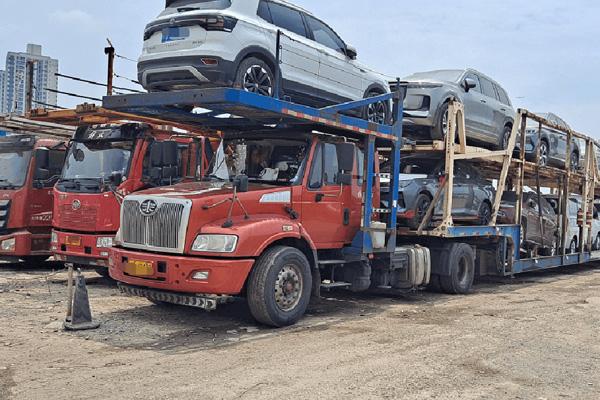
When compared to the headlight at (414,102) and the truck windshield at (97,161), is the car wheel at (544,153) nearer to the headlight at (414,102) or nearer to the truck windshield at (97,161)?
the headlight at (414,102)

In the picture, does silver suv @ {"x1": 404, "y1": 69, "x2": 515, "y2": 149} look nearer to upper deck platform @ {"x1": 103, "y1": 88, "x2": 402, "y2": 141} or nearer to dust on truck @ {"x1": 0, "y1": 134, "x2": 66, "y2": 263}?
upper deck platform @ {"x1": 103, "y1": 88, "x2": 402, "y2": 141}

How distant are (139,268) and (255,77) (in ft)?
9.40

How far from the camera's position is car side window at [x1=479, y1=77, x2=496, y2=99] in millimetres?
12781

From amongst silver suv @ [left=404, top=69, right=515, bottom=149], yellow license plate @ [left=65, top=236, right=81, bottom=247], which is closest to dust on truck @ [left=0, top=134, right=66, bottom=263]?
yellow license plate @ [left=65, top=236, right=81, bottom=247]

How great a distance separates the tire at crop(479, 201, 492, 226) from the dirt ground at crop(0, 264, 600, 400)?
7.87 feet

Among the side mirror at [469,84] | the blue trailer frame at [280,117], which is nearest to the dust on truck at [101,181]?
the blue trailer frame at [280,117]

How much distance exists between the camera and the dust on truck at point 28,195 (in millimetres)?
11266

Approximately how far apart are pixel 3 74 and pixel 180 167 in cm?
1872

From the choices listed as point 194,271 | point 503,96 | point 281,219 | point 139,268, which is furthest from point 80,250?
point 503,96

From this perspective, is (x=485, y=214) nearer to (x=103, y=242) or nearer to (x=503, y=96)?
(x=503, y=96)

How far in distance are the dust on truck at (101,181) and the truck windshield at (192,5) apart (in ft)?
5.90

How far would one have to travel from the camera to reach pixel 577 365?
6.11 m

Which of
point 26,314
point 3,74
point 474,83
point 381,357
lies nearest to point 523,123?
point 474,83

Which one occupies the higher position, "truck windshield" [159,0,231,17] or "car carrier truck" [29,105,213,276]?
"truck windshield" [159,0,231,17]
